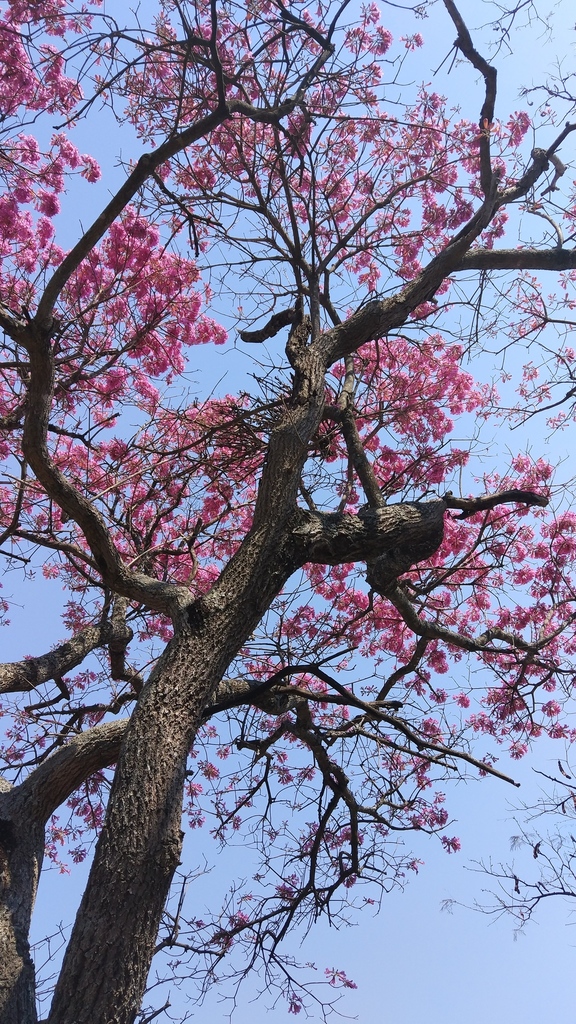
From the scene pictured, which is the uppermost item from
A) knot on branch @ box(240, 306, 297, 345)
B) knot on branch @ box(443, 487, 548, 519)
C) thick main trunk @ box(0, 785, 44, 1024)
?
knot on branch @ box(240, 306, 297, 345)

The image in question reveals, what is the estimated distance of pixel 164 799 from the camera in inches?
94.0

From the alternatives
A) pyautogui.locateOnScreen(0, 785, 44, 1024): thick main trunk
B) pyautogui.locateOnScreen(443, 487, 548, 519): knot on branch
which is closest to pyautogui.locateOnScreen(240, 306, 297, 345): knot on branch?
pyautogui.locateOnScreen(443, 487, 548, 519): knot on branch

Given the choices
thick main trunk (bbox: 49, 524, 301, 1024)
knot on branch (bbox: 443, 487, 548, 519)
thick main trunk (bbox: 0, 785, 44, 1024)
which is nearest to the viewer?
thick main trunk (bbox: 49, 524, 301, 1024)

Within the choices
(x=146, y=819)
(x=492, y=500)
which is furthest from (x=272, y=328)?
(x=146, y=819)

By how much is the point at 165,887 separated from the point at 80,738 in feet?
4.91

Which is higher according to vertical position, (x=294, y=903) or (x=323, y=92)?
(x=323, y=92)

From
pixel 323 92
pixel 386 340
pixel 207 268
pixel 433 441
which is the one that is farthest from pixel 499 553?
pixel 323 92

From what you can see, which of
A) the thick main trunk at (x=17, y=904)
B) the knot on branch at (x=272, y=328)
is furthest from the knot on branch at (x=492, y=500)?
the thick main trunk at (x=17, y=904)

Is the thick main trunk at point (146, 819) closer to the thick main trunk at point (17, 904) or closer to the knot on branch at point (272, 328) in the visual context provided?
the thick main trunk at point (17, 904)

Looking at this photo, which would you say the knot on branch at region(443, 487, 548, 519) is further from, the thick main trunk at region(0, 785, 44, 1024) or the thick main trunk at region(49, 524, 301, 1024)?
the thick main trunk at region(0, 785, 44, 1024)

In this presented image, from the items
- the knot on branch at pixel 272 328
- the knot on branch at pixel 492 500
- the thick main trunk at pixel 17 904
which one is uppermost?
the knot on branch at pixel 272 328

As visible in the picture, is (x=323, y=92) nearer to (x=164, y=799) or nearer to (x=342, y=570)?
(x=342, y=570)

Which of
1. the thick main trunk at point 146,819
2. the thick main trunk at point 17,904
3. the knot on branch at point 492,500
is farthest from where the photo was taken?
the knot on branch at point 492,500

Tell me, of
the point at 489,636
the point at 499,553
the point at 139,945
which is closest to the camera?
the point at 139,945
